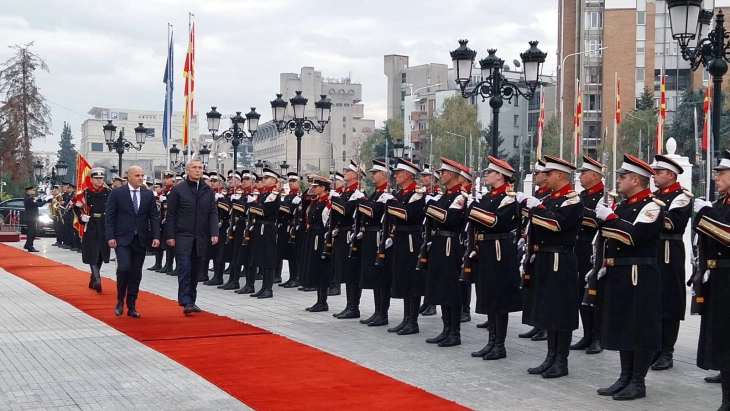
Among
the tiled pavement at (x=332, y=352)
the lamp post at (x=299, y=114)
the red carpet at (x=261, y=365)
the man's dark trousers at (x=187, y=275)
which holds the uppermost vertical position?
the lamp post at (x=299, y=114)

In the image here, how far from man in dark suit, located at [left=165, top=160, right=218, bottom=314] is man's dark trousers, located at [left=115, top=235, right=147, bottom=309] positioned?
45cm

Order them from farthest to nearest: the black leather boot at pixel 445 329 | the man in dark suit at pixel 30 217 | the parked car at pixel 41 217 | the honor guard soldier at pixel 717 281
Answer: the parked car at pixel 41 217 < the man in dark suit at pixel 30 217 < the black leather boot at pixel 445 329 < the honor guard soldier at pixel 717 281

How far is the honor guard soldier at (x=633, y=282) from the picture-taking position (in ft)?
26.5

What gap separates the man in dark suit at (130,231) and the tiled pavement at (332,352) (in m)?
0.75

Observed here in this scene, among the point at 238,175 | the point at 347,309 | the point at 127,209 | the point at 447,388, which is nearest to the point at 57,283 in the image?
the point at 238,175

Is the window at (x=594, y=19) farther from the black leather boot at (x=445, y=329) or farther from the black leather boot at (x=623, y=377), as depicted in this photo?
the black leather boot at (x=623, y=377)

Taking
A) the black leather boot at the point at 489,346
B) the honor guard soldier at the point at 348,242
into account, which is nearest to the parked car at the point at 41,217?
the honor guard soldier at the point at 348,242

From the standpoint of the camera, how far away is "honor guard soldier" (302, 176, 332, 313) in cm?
1398

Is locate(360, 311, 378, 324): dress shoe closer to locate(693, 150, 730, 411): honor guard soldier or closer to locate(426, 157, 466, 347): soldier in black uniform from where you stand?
locate(426, 157, 466, 347): soldier in black uniform

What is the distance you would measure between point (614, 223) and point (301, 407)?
301 centimetres

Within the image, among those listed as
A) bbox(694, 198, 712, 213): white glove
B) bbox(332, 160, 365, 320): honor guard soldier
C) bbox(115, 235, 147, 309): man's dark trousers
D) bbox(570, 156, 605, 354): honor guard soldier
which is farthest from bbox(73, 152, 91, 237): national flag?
bbox(694, 198, 712, 213): white glove

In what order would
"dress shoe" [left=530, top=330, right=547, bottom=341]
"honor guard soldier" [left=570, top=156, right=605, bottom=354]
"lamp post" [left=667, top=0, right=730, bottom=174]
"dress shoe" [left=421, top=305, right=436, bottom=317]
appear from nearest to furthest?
"honor guard soldier" [left=570, top=156, right=605, bottom=354] → "dress shoe" [left=530, top=330, right=547, bottom=341] → "lamp post" [left=667, top=0, right=730, bottom=174] → "dress shoe" [left=421, top=305, right=436, bottom=317]

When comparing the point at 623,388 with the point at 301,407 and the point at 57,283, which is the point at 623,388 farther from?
the point at 57,283

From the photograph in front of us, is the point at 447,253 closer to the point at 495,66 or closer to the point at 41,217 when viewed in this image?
the point at 495,66
